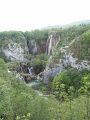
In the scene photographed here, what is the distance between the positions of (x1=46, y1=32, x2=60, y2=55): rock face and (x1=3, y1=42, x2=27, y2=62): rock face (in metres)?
10.6

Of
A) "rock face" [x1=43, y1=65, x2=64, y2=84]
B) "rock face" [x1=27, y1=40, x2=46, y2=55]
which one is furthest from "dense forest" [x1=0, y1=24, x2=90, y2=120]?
"rock face" [x1=43, y1=65, x2=64, y2=84]

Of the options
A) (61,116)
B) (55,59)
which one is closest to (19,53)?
(55,59)

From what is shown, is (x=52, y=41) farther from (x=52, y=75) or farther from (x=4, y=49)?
(x=52, y=75)

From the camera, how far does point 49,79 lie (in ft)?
352

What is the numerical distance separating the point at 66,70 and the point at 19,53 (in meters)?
53.7

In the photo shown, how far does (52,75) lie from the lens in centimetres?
10738

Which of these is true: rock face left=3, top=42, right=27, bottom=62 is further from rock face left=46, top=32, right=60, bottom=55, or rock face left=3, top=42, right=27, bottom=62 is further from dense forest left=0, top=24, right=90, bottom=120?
rock face left=46, top=32, right=60, bottom=55

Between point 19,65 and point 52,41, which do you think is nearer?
point 19,65

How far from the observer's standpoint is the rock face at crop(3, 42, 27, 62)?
14975 centimetres

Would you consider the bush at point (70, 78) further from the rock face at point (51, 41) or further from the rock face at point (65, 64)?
the rock face at point (51, 41)

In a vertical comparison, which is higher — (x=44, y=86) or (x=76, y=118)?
(x=76, y=118)

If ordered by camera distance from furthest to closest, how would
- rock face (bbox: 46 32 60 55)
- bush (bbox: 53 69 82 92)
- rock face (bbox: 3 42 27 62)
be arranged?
1. rock face (bbox: 3 42 27 62)
2. rock face (bbox: 46 32 60 55)
3. bush (bbox: 53 69 82 92)

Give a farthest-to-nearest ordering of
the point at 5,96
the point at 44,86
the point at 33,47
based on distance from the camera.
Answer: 1. the point at 33,47
2. the point at 44,86
3. the point at 5,96

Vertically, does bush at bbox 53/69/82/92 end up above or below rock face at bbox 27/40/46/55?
above
